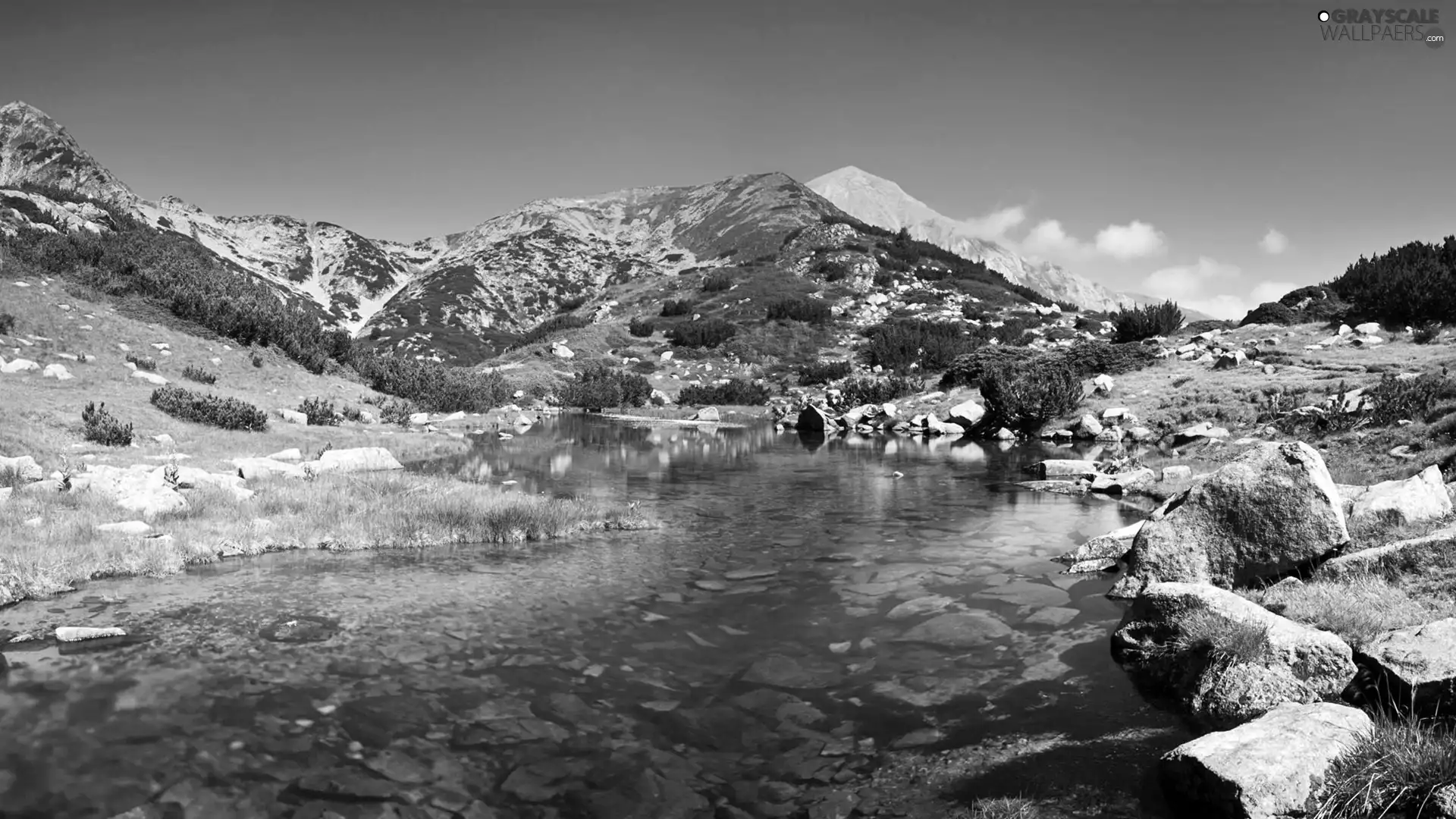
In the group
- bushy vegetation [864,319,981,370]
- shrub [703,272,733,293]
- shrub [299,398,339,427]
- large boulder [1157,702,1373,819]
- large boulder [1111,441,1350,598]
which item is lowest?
large boulder [1157,702,1373,819]

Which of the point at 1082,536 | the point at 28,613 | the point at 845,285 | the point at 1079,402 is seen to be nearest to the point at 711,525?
the point at 1082,536

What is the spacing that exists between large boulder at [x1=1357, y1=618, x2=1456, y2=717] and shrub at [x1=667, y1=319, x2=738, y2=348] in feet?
221

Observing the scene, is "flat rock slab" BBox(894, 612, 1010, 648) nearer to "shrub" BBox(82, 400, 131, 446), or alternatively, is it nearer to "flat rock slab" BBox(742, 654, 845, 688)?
"flat rock slab" BBox(742, 654, 845, 688)

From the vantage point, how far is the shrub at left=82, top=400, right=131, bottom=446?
59.2ft

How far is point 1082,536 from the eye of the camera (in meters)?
14.1

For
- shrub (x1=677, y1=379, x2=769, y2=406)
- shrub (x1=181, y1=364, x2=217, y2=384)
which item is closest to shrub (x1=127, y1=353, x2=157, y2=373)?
shrub (x1=181, y1=364, x2=217, y2=384)

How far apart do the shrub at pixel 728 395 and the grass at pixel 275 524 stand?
41192 mm

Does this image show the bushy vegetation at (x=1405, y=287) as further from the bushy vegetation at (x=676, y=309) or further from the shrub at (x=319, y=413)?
the bushy vegetation at (x=676, y=309)

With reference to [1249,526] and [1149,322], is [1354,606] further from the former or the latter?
[1149,322]

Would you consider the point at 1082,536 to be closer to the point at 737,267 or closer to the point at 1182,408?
the point at 1182,408

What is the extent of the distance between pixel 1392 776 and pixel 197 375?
35.0m

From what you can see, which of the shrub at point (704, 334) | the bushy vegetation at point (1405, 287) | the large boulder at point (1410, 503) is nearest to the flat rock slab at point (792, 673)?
the large boulder at point (1410, 503)

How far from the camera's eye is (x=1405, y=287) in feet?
107

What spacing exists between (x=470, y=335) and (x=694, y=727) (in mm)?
110100
